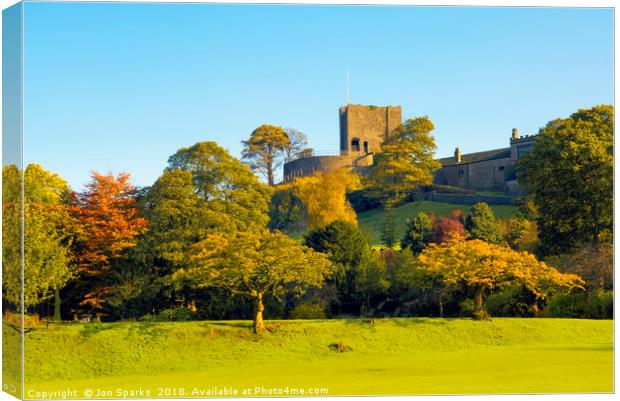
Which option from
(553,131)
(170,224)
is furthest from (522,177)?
(170,224)

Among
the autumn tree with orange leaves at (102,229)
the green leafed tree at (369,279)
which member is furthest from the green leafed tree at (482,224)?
the autumn tree with orange leaves at (102,229)

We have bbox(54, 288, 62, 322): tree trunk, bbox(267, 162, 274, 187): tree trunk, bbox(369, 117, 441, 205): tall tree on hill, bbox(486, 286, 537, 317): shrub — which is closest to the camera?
bbox(54, 288, 62, 322): tree trunk

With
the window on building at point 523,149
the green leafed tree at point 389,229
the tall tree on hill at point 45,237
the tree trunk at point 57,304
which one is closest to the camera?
the tall tree on hill at point 45,237

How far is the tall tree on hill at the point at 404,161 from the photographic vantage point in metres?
29.9

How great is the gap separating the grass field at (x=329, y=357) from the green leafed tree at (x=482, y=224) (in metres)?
2.58

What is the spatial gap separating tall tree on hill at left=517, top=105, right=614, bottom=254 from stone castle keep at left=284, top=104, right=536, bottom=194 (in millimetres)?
638

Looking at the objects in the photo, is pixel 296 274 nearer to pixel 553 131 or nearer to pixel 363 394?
pixel 363 394

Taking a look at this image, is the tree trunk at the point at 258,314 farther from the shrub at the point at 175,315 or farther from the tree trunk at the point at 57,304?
the tree trunk at the point at 57,304

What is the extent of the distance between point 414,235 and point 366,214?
1711mm

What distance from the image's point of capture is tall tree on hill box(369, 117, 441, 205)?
29875 millimetres

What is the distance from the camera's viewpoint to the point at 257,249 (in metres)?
29.2

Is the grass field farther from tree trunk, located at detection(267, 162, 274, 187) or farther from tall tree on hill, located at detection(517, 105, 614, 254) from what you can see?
tree trunk, located at detection(267, 162, 274, 187)

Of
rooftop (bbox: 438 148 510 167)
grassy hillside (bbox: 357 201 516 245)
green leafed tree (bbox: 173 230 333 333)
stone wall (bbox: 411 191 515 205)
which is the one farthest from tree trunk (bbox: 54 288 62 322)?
rooftop (bbox: 438 148 510 167)

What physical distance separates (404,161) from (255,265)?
6426 mm
